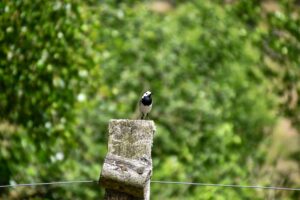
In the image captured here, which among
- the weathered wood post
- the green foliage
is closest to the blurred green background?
the green foliage

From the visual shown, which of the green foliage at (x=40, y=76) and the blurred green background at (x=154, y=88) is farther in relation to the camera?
the blurred green background at (x=154, y=88)

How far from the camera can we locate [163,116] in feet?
60.4

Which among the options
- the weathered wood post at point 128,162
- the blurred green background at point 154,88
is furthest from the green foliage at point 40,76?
the weathered wood post at point 128,162

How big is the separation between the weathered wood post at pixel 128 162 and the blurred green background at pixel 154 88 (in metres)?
5.02

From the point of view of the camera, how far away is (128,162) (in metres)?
5.26

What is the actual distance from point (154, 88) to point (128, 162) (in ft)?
43.4

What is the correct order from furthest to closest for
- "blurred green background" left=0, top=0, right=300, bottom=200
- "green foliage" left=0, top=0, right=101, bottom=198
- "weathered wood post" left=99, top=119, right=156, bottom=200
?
"blurred green background" left=0, top=0, right=300, bottom=200 → "green foliage" left=0, top=0, right=101, bottom=198 → "weathered wood post" left=99, top=119, right=156, bottom=200

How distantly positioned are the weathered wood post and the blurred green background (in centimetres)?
502

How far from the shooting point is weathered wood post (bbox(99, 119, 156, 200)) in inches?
205

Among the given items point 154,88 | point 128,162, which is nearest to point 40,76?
point 128,162

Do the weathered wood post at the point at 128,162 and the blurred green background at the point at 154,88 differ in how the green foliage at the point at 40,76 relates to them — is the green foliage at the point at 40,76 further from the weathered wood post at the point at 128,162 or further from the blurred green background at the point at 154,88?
the weathered wood post at the point at 128,162

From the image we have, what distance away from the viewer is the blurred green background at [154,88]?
35.3 ft

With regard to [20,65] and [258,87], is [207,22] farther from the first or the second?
[20,65]

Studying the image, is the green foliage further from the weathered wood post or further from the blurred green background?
the weathered wood post
